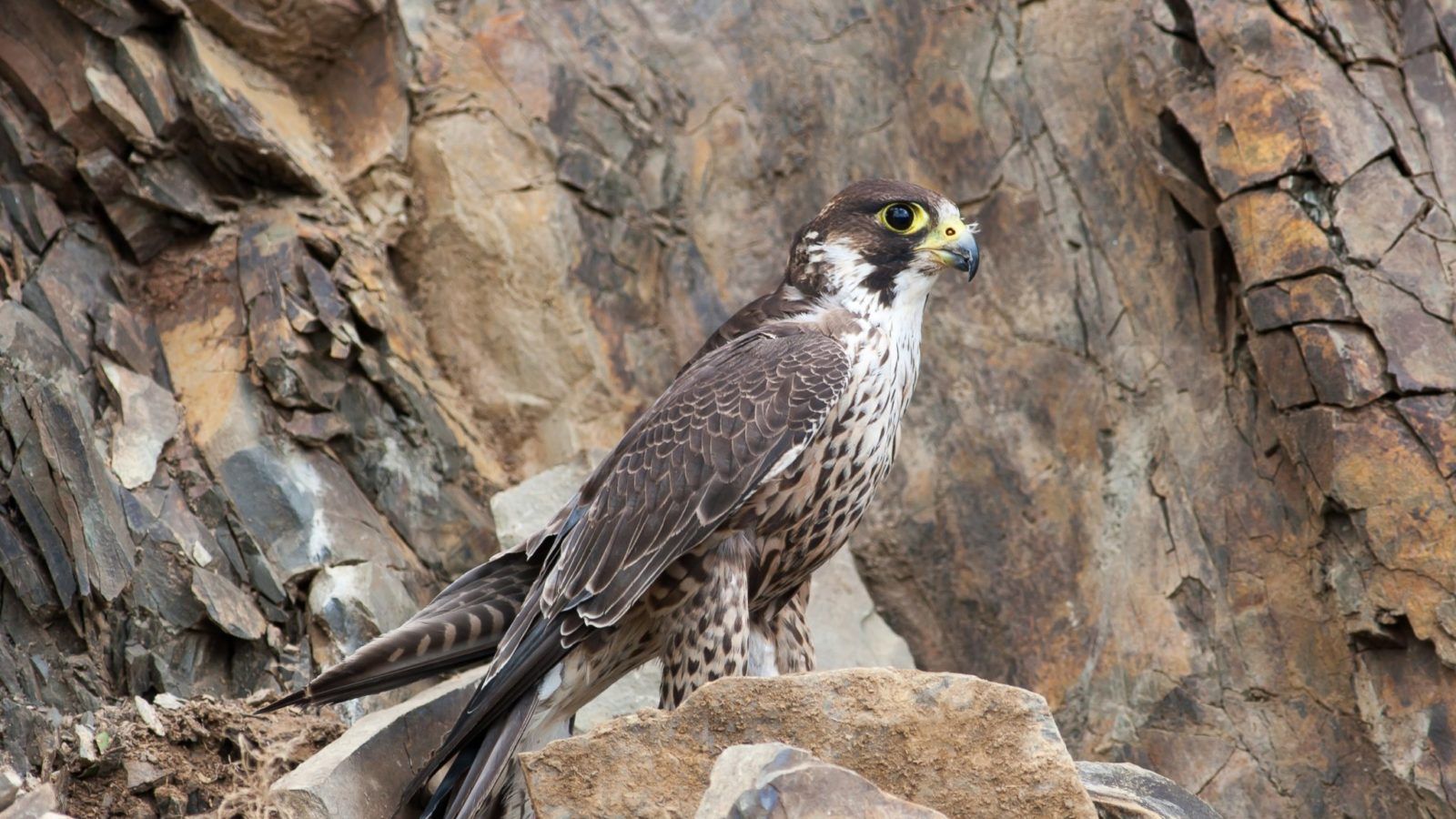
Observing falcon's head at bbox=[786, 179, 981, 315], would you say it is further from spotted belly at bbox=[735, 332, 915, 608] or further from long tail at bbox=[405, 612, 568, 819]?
long tail at bbox=[405, 612, 568, 819]

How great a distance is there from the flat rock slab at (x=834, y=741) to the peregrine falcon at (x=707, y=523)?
1.71ft

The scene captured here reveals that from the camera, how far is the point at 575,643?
4.00m

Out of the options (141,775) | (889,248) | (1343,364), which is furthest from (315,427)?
(1343,364)

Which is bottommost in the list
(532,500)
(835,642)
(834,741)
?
(835,642)

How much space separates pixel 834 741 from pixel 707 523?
80 centimetres

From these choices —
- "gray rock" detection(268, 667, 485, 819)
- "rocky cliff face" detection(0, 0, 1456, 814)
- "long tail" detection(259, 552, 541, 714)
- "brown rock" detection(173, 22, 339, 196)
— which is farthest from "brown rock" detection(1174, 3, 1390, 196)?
"brown rock" detection(173, 22, 339, 196)

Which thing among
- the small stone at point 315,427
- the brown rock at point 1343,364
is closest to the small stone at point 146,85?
the small stone at point 315,427

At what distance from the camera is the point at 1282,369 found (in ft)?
16.2

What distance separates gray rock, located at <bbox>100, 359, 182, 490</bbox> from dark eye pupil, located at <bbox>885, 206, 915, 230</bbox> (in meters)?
2.67

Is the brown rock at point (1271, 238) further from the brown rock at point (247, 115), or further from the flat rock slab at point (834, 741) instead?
the brown rock at point (247, 115)

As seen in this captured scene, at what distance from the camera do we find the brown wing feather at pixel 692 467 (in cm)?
399

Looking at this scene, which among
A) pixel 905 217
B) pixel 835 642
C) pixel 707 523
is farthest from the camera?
pixel 835 642

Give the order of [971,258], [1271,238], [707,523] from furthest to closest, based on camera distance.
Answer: [1271,238] → [971,258] → [707,523]

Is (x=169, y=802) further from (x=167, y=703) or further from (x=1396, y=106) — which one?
(x=1396, y=106)
